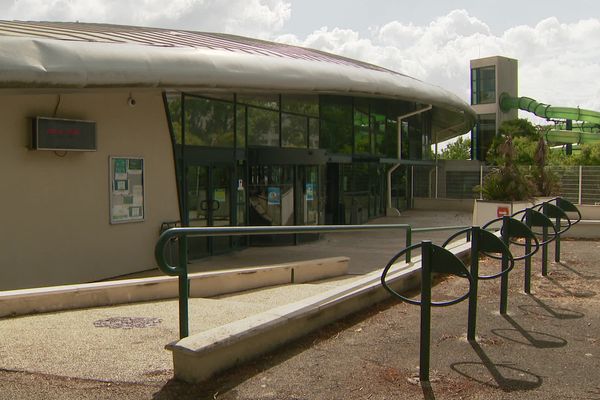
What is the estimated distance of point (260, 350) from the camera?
4.83m

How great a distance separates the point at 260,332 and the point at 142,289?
2.75 m

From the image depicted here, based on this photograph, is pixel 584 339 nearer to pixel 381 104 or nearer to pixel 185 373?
pixel 185 373

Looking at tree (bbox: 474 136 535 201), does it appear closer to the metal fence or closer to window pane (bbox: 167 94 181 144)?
the metal fence

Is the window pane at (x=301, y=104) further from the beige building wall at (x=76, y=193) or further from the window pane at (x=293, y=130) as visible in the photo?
the beige building wall at (x=76, y=193)

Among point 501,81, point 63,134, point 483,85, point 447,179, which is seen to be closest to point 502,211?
point 63,134

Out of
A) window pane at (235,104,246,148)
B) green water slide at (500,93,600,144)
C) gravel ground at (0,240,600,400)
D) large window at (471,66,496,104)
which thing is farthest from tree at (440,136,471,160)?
gravel ground at (0,240,600,400)

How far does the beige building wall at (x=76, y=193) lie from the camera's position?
9219 millimetres

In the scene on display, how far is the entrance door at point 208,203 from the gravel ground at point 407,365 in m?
6.47

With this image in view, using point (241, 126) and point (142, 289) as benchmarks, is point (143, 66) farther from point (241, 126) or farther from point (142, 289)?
point (241, 126)

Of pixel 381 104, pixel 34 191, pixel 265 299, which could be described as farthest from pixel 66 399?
pixel 381 104

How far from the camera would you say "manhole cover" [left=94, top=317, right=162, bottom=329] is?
5.70 meters

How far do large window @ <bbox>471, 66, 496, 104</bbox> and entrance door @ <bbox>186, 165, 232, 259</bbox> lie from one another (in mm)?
43615

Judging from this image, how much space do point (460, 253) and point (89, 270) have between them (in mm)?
5883

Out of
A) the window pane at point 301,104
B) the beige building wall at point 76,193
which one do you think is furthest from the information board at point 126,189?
the window pane at point 301,104
